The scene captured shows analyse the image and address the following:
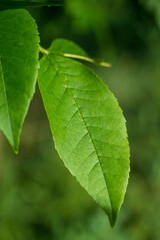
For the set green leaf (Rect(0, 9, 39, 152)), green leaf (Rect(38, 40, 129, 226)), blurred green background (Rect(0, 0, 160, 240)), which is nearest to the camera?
green leaf (Rect(0, 9, 39, 152))

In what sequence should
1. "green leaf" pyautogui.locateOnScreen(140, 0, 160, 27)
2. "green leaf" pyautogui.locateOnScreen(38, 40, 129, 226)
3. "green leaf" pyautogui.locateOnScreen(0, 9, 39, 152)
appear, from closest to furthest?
"green leaf" pyautogui.locateOnScreen(0, 9, 39, 152)
"green leaf" pyautogui.locateOnScreen(38, 40, 129, 226)
"green leaf" pyautogui.locateOnScreen(140, 0, 160, 27)

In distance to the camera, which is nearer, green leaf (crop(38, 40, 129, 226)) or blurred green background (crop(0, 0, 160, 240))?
green leaf (crop(38, 40, 129, 226))

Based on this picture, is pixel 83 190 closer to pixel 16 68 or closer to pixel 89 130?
pixel 89 130

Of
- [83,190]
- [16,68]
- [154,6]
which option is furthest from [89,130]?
[83,190]

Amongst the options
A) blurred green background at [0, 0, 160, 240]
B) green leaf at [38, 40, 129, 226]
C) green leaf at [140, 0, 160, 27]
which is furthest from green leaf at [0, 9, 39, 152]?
blurred green background at [0, 0, 160, 240]

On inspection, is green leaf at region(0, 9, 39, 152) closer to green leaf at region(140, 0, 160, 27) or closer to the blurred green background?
green leaf at region(140, 0, 160, 27)
